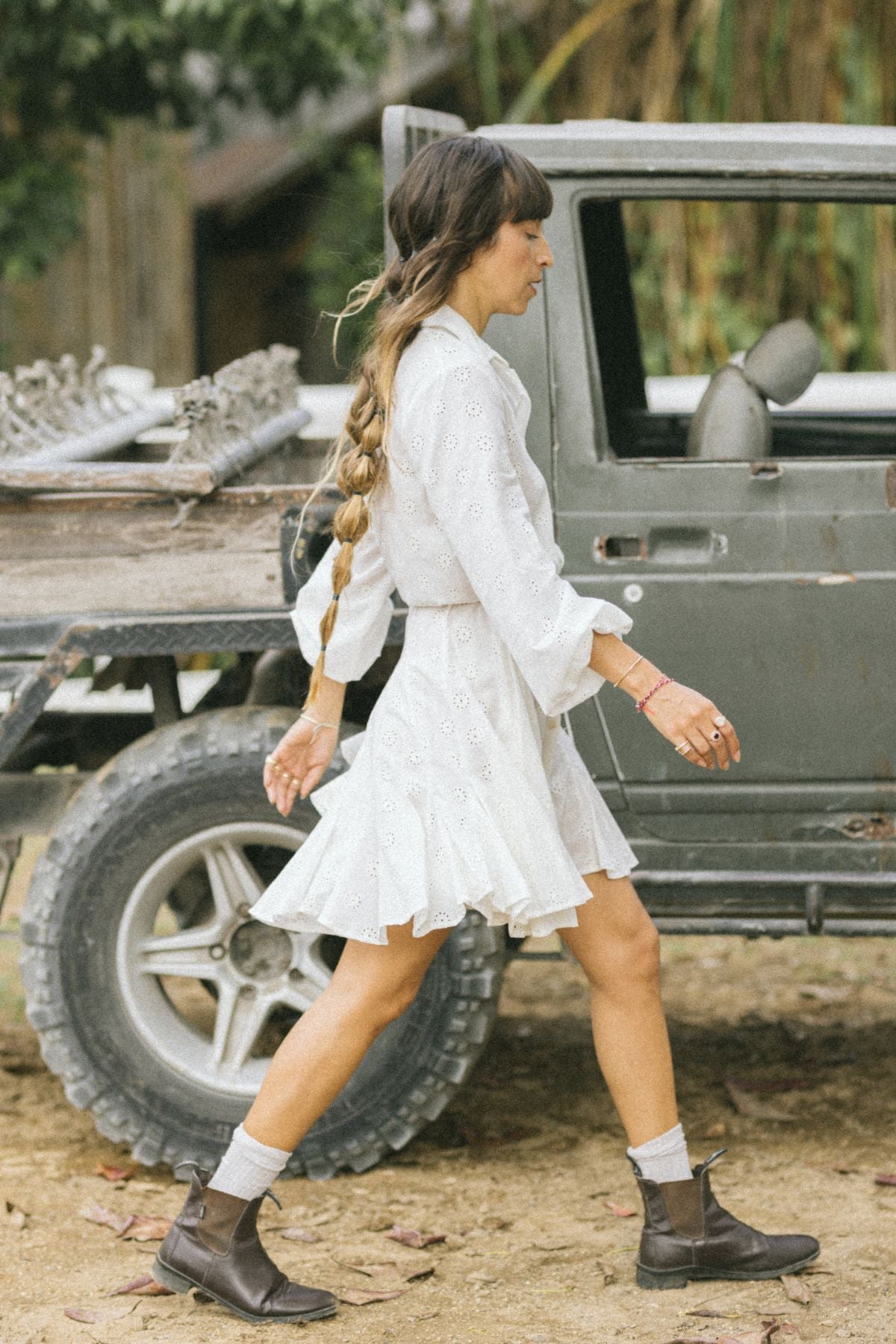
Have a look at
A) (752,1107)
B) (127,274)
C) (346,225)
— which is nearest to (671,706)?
(752,1107)

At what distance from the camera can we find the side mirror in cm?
379

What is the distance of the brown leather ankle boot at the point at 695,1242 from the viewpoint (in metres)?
3.06

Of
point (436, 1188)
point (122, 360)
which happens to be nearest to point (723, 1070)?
point (436, 1188)

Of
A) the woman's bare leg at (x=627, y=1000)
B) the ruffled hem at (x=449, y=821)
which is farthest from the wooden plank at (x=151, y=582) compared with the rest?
the woman's bare leg at (x=627, y=1000)

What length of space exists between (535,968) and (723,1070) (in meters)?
1.07

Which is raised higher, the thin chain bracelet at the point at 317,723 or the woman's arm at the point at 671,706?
the woman's arm at the point at 671,706

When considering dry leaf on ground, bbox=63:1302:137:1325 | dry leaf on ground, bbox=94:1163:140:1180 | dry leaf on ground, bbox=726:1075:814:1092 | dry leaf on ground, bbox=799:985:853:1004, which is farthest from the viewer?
dry leaf on ground, bbox=799:985:853:1004

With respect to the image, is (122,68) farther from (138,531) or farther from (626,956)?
(626,956)

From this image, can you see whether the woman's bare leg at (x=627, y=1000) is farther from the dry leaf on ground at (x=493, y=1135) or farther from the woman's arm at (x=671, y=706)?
the dry leaf on ground at (x=493, y=1135)

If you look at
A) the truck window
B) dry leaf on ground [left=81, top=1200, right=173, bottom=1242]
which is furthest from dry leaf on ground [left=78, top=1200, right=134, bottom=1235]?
the truck window

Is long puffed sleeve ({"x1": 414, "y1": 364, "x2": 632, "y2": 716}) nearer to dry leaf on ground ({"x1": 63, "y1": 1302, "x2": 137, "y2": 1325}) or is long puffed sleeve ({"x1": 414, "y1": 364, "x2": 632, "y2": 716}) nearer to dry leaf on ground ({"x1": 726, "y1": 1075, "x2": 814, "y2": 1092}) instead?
dry leaf on ground ({"x1": 63, "y1": 1302, "x2": 137, "y2": 1325})

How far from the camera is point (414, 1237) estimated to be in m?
3.36

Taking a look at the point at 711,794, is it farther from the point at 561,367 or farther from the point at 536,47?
the point at 536,47

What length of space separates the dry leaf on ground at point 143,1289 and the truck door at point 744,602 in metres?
1.30
